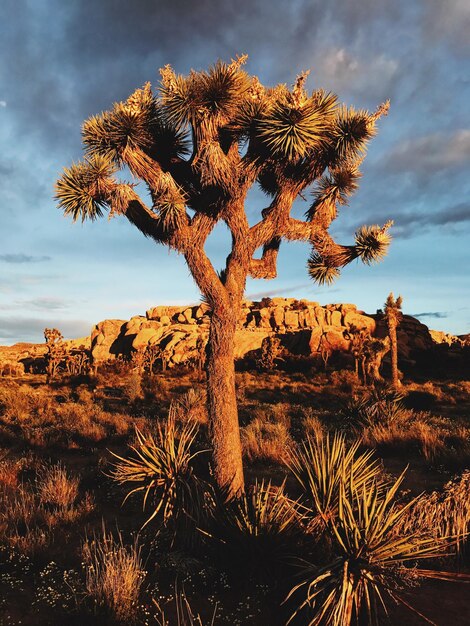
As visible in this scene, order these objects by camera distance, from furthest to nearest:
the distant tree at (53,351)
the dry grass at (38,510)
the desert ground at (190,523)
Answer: the distant tree at (53,351) → the dry grass at (38,510) → the desert ground at (190,523)

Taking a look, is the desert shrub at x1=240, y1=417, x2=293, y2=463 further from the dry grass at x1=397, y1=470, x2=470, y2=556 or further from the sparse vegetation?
the dry grass at x1=397, y1=470, x2=470, y2=556

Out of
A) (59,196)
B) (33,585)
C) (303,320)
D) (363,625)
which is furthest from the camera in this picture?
(303,320)

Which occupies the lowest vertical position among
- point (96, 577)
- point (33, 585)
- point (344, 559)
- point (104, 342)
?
point (33, 585)

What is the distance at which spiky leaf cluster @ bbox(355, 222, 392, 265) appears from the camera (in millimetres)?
9289

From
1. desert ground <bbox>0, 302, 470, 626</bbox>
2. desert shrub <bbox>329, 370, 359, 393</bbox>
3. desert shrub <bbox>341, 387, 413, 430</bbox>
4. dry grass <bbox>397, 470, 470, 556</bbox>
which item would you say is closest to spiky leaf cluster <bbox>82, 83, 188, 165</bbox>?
desert ground <bbox>0, 302, 470, 626</bbox>

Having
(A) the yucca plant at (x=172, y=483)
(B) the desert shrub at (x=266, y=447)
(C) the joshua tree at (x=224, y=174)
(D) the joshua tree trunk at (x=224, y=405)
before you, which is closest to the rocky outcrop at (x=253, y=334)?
(B) the desert shrub at (x=266, y=447)

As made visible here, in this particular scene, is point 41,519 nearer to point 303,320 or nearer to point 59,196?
point 59,196

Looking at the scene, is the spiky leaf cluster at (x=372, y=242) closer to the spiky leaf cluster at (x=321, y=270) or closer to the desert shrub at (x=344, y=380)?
the spiky leaf cluster at (x=321, y=270)

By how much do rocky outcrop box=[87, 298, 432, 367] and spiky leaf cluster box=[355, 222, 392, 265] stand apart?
20.9 metres

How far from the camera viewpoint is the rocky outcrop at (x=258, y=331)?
3344cm

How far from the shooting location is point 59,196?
919cm

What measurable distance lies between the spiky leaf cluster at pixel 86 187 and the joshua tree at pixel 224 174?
23mm

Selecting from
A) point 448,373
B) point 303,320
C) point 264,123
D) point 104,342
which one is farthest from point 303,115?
point 104,342

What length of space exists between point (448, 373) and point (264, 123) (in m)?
26.7
